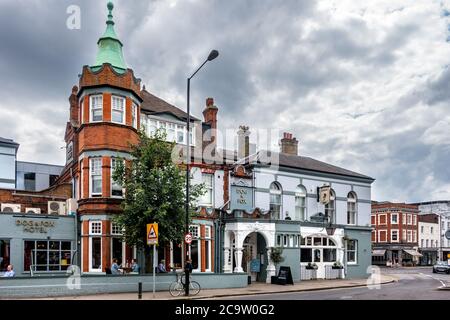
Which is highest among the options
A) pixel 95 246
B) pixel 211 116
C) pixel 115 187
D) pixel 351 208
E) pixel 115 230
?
pixel 211 116

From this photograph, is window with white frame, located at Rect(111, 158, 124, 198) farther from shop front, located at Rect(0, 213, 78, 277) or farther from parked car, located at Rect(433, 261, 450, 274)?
parked car, located at Rect(433, 261, 450, 274)

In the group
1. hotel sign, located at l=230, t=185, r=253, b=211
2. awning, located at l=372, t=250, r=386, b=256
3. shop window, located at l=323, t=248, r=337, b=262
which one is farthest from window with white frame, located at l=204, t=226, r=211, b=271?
awning, located at l=372, t=250, r=386, b=256

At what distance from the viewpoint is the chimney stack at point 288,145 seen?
4309 cm

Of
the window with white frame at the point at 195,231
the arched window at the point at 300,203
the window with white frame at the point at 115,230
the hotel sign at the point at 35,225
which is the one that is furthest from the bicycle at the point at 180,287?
the arched window at the point at 300,203

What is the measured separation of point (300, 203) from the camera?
123 ft

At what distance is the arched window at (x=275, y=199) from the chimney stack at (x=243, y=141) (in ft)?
11.2

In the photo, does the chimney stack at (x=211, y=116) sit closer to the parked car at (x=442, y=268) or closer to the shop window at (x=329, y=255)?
the shop window at (x=329, y=255)

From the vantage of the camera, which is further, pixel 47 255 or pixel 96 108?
pixel 96 108

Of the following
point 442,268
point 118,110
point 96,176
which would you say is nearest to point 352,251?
point 442,268

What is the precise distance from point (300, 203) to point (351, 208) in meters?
5.82

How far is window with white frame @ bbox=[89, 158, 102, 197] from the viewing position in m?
27.4

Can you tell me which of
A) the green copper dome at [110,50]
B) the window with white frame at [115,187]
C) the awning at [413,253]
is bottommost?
the awning at [413,253]

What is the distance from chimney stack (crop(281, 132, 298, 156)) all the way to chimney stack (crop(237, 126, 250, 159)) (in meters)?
5.87

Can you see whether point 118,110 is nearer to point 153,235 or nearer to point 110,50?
point 110,50
